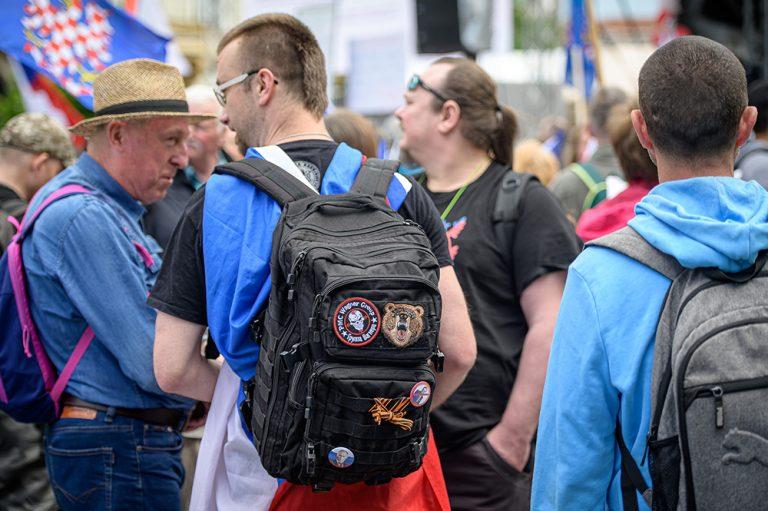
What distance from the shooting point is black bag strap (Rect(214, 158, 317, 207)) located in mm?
2406

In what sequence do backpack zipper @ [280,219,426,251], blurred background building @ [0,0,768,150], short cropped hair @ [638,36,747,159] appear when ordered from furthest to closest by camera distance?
blurred background building @ [0,0,768,150] < backpack zipper @ [280,219,426,251] < short cropped hair @ [638,36,747,159]

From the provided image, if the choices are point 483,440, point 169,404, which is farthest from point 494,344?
point 169,404

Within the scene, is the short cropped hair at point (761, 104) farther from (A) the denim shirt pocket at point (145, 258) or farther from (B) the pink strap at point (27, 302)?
(B) the pink strap at point (27, 302)

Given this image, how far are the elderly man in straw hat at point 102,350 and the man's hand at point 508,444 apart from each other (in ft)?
3.62

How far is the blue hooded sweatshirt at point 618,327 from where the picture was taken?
194 centimetres

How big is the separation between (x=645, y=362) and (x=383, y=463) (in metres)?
0.66

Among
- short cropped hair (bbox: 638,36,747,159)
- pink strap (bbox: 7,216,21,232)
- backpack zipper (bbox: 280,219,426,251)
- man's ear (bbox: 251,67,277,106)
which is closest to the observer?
short cropped hair (bbox: 638,36,747,159)

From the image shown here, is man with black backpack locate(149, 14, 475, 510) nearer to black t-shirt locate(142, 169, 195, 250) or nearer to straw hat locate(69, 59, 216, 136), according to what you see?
straw hat locate(69, 59, 216, 136)

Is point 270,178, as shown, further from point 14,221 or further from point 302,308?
point 14,221

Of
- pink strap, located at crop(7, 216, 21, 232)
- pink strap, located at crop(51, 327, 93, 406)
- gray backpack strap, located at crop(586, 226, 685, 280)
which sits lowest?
pink strap, located at crop(51, 327, 93, 406)

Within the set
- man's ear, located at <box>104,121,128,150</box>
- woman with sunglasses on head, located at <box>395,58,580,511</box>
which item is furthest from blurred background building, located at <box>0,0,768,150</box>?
woman with sunglasses on head, located at <box>395,58,580,511</box>

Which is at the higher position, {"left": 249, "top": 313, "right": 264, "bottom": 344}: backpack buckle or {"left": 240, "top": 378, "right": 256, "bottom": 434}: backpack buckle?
{"left": 249, "top": 313, "right": 264, "bottom": 344}: backpack buckle

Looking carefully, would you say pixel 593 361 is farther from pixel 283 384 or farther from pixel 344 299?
pixel 283 384

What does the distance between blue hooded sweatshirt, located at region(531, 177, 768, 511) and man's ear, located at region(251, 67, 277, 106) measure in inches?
43.3
